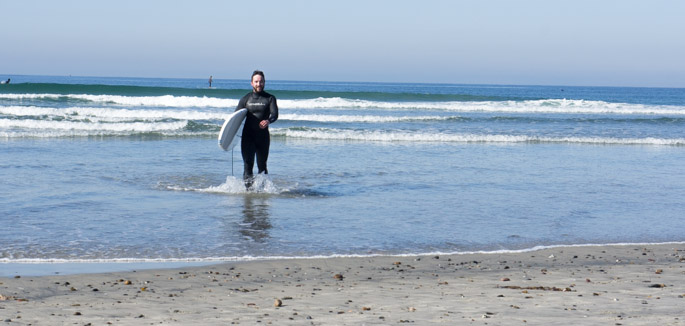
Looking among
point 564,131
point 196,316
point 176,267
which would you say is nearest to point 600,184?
point 176,267

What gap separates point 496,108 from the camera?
42.3 metres

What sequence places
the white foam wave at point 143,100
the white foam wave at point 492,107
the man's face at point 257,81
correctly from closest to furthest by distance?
the man's face at point 257,81 < the white foam wave at point 143,100 < the white foam wave at point 492,107

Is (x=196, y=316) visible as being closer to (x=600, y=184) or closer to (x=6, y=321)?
(x=6, y=321)

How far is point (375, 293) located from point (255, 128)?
5.21 meters

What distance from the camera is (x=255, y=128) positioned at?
9852 millimetres

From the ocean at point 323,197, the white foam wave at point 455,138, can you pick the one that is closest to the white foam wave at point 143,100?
the white foam wave at point 455,138

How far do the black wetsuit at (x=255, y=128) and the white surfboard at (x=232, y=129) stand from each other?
87mm

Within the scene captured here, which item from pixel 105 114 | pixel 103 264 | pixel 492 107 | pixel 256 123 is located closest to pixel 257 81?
pixel 256 123

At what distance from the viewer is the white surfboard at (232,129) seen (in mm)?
9695

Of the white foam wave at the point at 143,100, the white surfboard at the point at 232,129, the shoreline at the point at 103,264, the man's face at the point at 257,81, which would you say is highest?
the man's face at the point at 257,81

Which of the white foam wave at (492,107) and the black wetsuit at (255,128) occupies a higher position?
the black wetsuit at (255,128)

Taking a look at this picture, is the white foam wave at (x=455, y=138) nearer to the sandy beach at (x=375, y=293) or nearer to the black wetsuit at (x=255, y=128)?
the black wetsuit at (x=255, y=128)

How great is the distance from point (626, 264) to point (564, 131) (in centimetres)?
1963

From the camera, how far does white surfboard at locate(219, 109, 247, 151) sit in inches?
382
